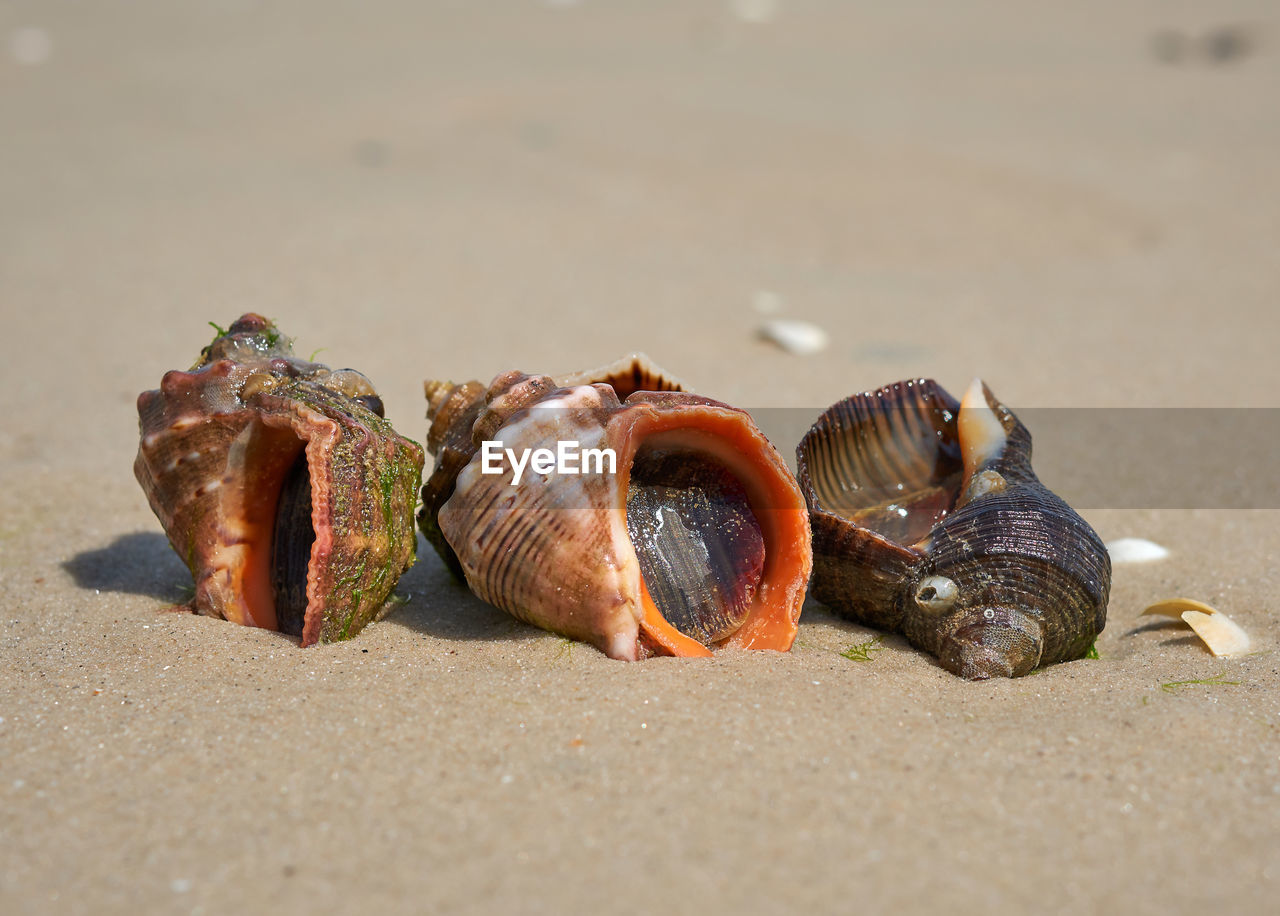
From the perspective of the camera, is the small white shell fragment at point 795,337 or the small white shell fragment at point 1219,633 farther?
the small white shell fragment at point 795,337

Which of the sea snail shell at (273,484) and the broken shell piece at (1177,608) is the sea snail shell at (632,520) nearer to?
the sea snail shell at (273,484)

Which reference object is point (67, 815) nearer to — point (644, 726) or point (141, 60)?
point (644, 726)

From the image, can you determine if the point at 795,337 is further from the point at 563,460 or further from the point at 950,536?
the point at 563,460

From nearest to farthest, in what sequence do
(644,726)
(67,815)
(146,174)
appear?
1. (67,815)
2. (644,726)
3. (146,174)

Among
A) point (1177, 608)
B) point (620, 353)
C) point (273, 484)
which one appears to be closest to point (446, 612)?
point (273, 484)

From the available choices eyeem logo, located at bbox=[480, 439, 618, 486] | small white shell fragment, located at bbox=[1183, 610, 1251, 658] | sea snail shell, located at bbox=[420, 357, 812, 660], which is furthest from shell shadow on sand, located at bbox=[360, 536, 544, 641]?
small white shell fragment, located at bbox=[1183, 610, 1251, 658]

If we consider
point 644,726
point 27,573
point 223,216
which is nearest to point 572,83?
point 223,216

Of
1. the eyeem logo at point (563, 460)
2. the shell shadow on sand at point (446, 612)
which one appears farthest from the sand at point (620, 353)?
the eyeem logo at point (563, 460)

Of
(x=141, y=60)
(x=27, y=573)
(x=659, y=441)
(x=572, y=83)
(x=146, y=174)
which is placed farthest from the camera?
(x=141, y=60)

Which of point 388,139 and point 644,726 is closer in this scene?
point 644,726
